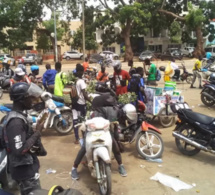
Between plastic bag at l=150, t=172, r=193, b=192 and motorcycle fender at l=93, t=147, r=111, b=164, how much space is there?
1091 millimetres

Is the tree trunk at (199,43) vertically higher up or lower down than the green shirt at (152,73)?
higher up

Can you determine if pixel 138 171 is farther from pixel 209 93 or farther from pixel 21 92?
pixel 209 93

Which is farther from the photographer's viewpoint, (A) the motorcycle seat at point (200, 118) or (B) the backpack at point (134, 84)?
(B) the backpack at point (134, 84)

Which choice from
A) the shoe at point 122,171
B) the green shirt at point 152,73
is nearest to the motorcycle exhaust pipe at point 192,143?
the shoe at point 122,171

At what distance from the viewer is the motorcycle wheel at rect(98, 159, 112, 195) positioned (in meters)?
3.48

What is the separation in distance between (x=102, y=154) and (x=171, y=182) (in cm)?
125

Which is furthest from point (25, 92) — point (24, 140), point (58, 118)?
point (58, 118)

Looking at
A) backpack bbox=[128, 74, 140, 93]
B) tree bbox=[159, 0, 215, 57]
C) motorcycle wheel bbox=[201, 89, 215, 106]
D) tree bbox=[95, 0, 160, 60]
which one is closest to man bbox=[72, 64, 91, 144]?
backpack bbox=[128, 74, 140, 93]

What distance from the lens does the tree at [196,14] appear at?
102 feet

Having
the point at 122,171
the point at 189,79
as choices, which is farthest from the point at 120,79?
the point at 189,79

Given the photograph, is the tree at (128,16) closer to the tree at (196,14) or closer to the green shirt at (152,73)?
the tree at (196,14)

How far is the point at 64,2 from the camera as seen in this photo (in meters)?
34.6

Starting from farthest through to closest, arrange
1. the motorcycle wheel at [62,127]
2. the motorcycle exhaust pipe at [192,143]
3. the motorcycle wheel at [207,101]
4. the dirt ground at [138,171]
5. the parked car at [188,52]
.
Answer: the parked car at [188,52], the motorcycle wheel at [207,101], the motorcycle wheel at [62,127], the motorcycle exhaust pipe at [192,143], the dirt ground at [138,171]

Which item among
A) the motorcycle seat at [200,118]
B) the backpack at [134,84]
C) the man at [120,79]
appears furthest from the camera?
the man at [120,79]
